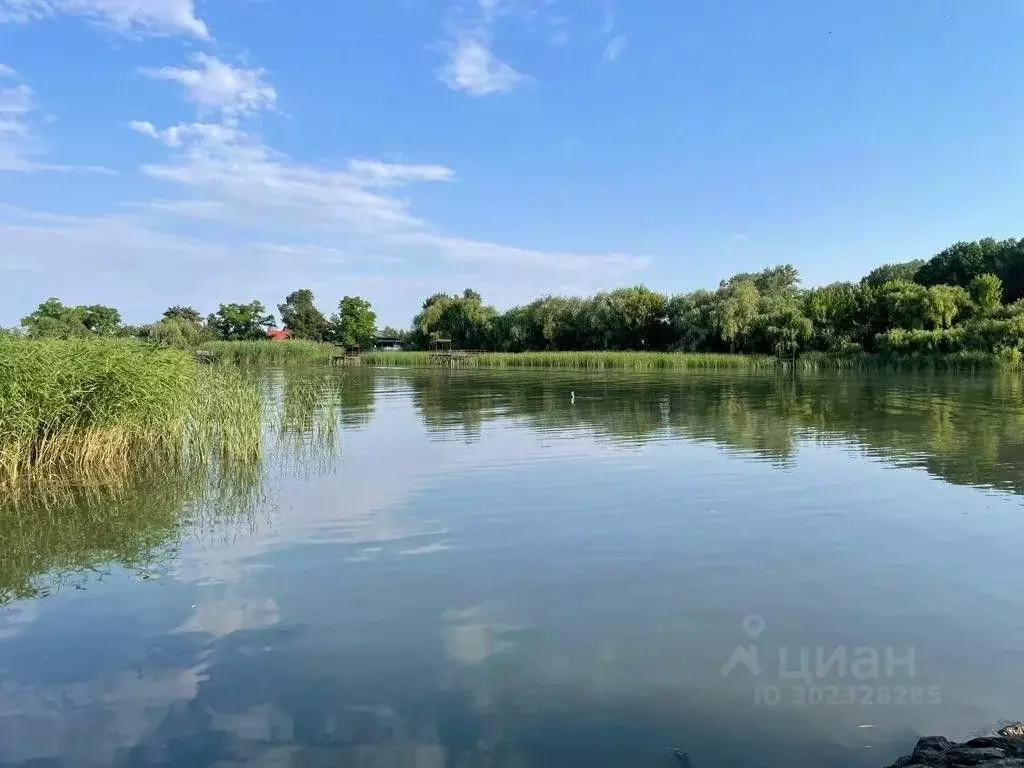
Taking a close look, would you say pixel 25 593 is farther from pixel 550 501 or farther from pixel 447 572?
pixel 550 501

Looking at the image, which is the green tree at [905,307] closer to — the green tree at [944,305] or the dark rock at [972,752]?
the green tree at [944,305]

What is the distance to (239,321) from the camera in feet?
363

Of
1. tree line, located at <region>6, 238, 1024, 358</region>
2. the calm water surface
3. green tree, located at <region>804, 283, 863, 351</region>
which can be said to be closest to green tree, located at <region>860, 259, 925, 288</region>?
tree line, located at <region>6, 238, 1024, 358</region>

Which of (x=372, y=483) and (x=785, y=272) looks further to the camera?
(x=785, y=272)

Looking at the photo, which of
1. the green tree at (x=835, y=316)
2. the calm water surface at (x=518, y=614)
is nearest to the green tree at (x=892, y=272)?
the green tree at (x=835, y=316)

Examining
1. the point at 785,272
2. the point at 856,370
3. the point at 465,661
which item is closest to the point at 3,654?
the point at 465,661

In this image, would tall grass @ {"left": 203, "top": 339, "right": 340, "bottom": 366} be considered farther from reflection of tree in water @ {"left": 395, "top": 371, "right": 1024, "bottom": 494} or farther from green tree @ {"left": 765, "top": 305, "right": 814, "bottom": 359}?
green tree @ {"left": 765, "top": 305, "right": 814, "bottom": 359}

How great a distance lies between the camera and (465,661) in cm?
627

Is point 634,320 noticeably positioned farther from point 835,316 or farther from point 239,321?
point 239,321

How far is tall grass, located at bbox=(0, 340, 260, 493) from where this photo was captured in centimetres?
1266

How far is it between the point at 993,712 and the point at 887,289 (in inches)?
2579

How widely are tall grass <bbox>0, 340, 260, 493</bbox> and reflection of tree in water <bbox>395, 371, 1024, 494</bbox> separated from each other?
7.40 meters

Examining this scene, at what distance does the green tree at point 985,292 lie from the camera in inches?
2323

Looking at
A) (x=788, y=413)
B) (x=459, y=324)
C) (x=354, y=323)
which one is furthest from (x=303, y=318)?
(x=788, y=413)
